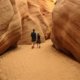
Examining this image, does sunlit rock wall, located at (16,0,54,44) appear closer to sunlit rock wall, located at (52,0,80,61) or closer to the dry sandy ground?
sunlit rock wall, located at (52,0,80,61)

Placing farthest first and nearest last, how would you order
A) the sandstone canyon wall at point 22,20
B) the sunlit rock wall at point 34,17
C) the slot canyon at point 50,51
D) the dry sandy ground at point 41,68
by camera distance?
1. the sunlit rock wall at point 34,17
2. the sandstone canyon wall at point 22,20
3. the slot canyon at point 50,51
4. the dry sandy ground at point 41,68

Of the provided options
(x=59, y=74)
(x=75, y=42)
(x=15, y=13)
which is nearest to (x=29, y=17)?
(x=15, y=13)

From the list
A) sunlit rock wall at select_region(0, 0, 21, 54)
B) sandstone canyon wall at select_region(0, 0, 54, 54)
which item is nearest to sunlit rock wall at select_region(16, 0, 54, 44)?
sandstone canyon wall at select_region(0, 0, 54, 54)

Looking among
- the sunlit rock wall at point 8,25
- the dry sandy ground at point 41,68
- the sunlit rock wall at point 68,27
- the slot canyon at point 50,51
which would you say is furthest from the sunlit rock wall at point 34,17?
the dry sandy ground at point 41,68

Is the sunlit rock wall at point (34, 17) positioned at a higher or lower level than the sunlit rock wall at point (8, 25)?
lower

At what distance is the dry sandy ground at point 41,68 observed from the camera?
4270 mm

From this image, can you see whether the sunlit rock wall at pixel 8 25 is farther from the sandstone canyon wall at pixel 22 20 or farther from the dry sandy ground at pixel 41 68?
the dry sandy ground at pixel 41 68

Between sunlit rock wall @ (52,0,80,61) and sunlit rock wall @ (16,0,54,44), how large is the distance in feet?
11.8

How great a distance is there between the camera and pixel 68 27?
213 inches

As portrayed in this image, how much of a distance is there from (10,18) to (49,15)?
14.5 feet

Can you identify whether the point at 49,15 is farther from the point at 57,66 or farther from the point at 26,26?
the point at 57,66

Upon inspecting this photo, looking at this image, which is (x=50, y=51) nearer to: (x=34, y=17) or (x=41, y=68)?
(x=41, y=68)

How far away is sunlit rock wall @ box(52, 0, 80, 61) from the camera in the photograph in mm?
5004

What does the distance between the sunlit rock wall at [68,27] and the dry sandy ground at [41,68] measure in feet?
0.80
